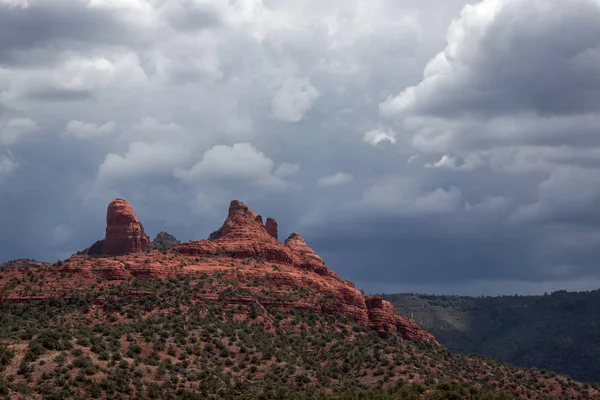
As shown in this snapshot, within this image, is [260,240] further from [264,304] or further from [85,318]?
[85,318]

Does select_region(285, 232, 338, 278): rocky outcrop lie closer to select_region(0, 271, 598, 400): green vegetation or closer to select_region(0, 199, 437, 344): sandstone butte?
select_region(0, 199, 437, 344): sandstone butte

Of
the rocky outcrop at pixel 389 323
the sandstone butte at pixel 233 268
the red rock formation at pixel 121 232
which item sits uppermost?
the red rock formation at pixel 121 232

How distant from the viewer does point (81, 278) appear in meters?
129

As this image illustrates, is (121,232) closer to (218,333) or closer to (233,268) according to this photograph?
(233,268)

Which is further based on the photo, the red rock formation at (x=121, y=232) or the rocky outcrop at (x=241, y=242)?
the red rock formation at (x=121, y=232)

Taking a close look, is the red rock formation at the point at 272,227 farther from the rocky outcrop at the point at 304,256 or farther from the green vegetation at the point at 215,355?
the green vegetation at the point at 215,355

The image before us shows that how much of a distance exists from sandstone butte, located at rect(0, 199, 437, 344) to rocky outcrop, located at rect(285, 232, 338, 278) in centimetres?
21

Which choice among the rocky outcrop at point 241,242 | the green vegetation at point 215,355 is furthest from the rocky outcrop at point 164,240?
the green vegetation at point 215,355

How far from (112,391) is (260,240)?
208 ft

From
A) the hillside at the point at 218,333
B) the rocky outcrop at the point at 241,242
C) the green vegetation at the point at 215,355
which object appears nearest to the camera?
the green vegetation at the point at 215,355

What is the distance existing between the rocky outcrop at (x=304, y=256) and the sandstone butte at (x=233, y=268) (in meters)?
0.21

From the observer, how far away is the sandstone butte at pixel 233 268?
429 feet

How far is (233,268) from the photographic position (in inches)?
5586

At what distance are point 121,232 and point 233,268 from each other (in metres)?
22.4
